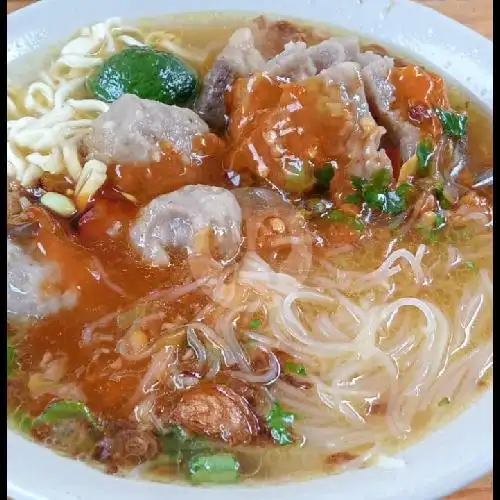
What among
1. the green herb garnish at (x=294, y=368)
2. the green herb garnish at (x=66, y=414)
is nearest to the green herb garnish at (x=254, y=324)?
the green herb garnish at (x=294, y=368)

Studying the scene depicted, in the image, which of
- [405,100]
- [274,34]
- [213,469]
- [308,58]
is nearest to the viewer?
[213,469]

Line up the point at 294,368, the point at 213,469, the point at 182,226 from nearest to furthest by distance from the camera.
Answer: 1. the point at 213,469
2. the point at 294,368
3. the point at 182,226

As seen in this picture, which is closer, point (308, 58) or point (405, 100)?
point (405, 100)

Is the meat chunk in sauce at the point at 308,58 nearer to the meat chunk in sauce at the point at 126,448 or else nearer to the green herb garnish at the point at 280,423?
the green herb garnish at the point at 280,423

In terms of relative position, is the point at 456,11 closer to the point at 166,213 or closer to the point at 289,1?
the point at 289,1

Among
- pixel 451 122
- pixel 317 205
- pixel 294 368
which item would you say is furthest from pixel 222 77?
pixel 294 368

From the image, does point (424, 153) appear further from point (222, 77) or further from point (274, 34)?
point (274, 34)
